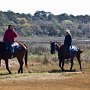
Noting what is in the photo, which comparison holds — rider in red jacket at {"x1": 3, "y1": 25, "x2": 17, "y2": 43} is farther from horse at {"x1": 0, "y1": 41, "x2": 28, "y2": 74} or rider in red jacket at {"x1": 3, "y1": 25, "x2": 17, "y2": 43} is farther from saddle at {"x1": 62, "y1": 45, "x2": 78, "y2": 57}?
saddle at {"x1": 62, "y1": 45, "x2": 78, "y2": 57}

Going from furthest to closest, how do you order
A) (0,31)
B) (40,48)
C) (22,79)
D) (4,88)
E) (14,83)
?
(0,31) < (40,48) < (22,79) < (14,83) < (4,88)

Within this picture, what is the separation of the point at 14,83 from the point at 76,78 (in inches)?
145

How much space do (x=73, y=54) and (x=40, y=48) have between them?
19903 millimetres

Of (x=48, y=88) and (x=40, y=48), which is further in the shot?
(x=40, y=48)

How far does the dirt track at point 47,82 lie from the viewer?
2270 cm

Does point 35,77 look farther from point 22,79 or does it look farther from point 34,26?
point 34,26

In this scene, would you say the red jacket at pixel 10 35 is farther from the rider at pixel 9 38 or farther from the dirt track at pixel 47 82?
the dirt track at pixel 47 82

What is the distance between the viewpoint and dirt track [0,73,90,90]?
74.5 ft

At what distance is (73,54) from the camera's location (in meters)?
33.0

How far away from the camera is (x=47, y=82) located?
974 inches

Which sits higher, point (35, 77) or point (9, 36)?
point (9, 36)

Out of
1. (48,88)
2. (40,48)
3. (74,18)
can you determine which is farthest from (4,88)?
(74,18)

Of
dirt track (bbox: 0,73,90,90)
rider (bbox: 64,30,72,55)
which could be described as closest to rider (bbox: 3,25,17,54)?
dirt track (bbox: 0,73,90,90)

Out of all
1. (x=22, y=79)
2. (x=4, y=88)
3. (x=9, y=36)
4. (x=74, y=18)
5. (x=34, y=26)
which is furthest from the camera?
(x=74, y=18)
